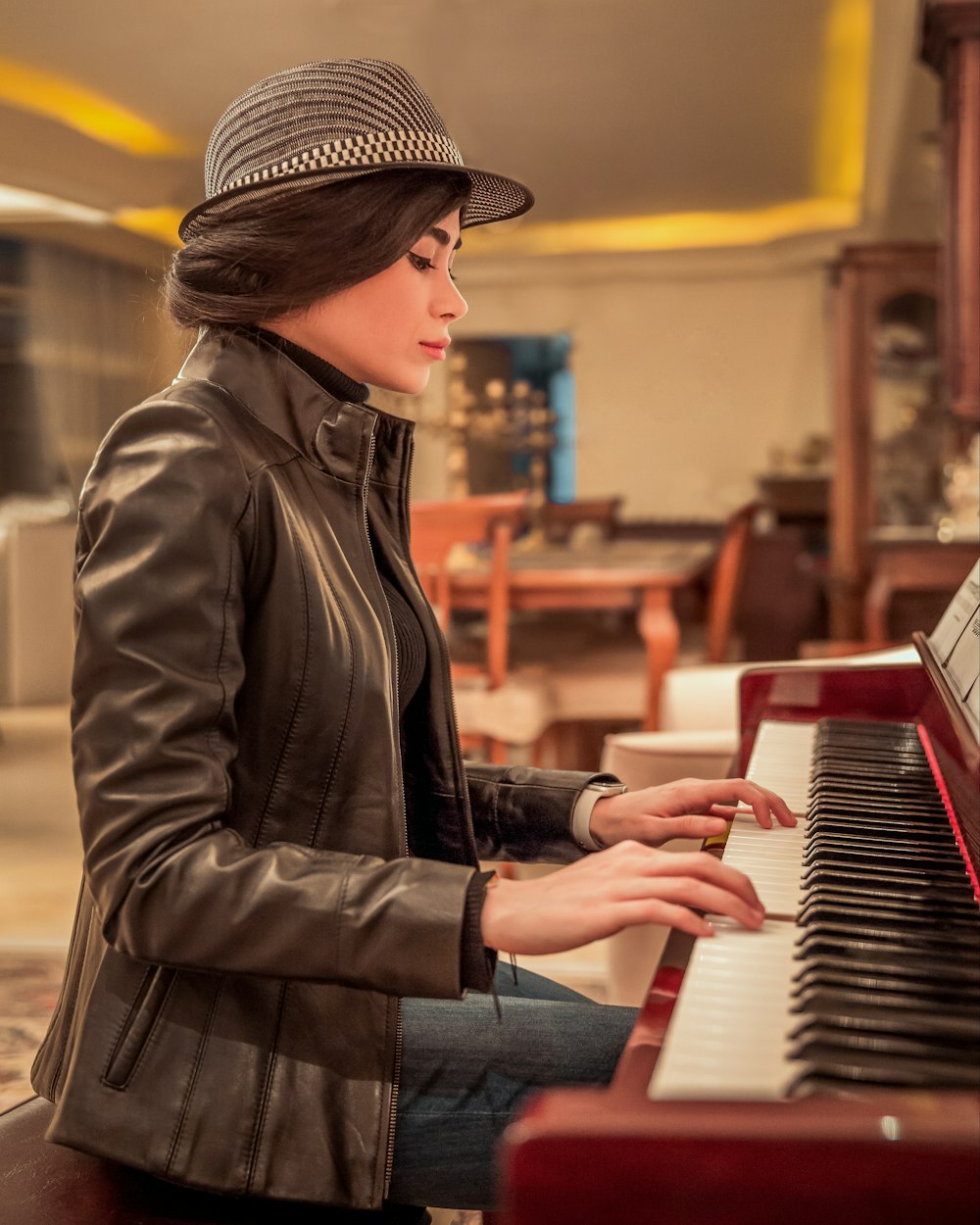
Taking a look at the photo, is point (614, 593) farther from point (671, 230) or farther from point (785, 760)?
point (671, 230)

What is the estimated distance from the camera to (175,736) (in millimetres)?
912

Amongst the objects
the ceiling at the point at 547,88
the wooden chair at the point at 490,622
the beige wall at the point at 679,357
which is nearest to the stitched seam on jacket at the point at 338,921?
the wooden chair at the point at 490,622

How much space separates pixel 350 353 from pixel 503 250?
1046 cm

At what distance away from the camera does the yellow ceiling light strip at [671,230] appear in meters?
9.95

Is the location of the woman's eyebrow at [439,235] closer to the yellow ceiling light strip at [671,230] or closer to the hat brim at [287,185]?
the hat brim at [287,185]

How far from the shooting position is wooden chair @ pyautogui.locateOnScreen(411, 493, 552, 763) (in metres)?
3.65

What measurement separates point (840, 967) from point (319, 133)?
0.81 meters

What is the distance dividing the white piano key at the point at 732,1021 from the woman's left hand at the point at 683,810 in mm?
292

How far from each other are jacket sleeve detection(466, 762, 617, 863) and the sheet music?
1.21 feet

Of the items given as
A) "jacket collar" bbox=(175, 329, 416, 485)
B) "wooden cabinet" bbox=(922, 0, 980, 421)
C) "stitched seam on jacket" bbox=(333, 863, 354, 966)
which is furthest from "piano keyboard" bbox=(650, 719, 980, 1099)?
"wooden cabinet" bbox=(922, 0, 980, 421)

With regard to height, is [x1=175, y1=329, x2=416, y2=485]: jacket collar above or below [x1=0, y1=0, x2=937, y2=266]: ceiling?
below

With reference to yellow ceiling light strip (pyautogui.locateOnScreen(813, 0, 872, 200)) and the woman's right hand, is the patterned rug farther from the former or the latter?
yellow ceiling light strip (pyautogui.locateOnScreen(813, 0, 872, 200))

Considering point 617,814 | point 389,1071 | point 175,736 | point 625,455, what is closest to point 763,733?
point 617,814

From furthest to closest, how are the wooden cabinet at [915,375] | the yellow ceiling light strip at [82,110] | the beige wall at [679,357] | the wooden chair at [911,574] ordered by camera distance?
the beige wall at [679,357] → the yellow ceiling light strip at [82,110] → the wooden chair at [911,574] → the wooden cabinet at [915,375]
